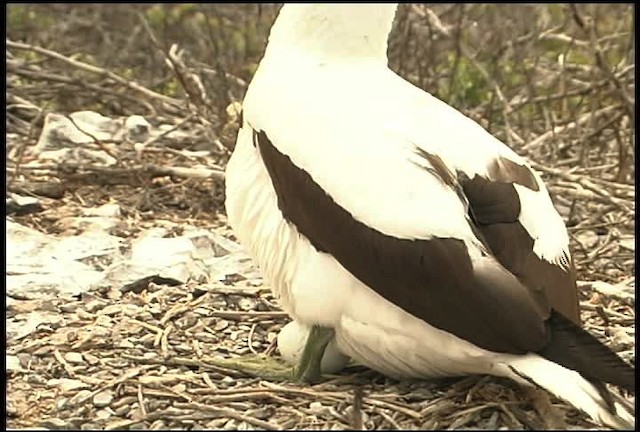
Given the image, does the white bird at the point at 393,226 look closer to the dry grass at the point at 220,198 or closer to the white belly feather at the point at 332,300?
the white belly feather at the point at 332,300

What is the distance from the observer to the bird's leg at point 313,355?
271 cm

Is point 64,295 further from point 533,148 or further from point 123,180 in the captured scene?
point 533,148

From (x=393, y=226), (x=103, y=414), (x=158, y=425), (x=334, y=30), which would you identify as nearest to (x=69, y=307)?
(x=103, y=414)

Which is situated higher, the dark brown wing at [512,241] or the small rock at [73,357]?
the dark brown wing at [512,241]

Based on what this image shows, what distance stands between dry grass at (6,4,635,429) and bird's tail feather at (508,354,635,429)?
141 millimetres

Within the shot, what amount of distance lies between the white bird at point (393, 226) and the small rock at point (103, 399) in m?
0.43

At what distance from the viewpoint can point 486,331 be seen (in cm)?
239

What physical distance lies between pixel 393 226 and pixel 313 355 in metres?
0.44

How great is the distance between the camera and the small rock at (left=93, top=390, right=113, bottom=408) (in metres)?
2.67

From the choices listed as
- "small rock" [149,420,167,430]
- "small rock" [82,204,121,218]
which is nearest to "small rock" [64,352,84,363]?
"small rock" [149,420,167,430]

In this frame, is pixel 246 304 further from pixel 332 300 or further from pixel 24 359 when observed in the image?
pixel 332 300

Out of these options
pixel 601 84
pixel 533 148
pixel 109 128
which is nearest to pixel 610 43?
pixel 601 84

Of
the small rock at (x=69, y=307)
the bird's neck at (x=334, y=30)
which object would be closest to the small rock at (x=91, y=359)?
the small rock at (x=69, y=307)

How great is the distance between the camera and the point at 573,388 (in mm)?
2336
